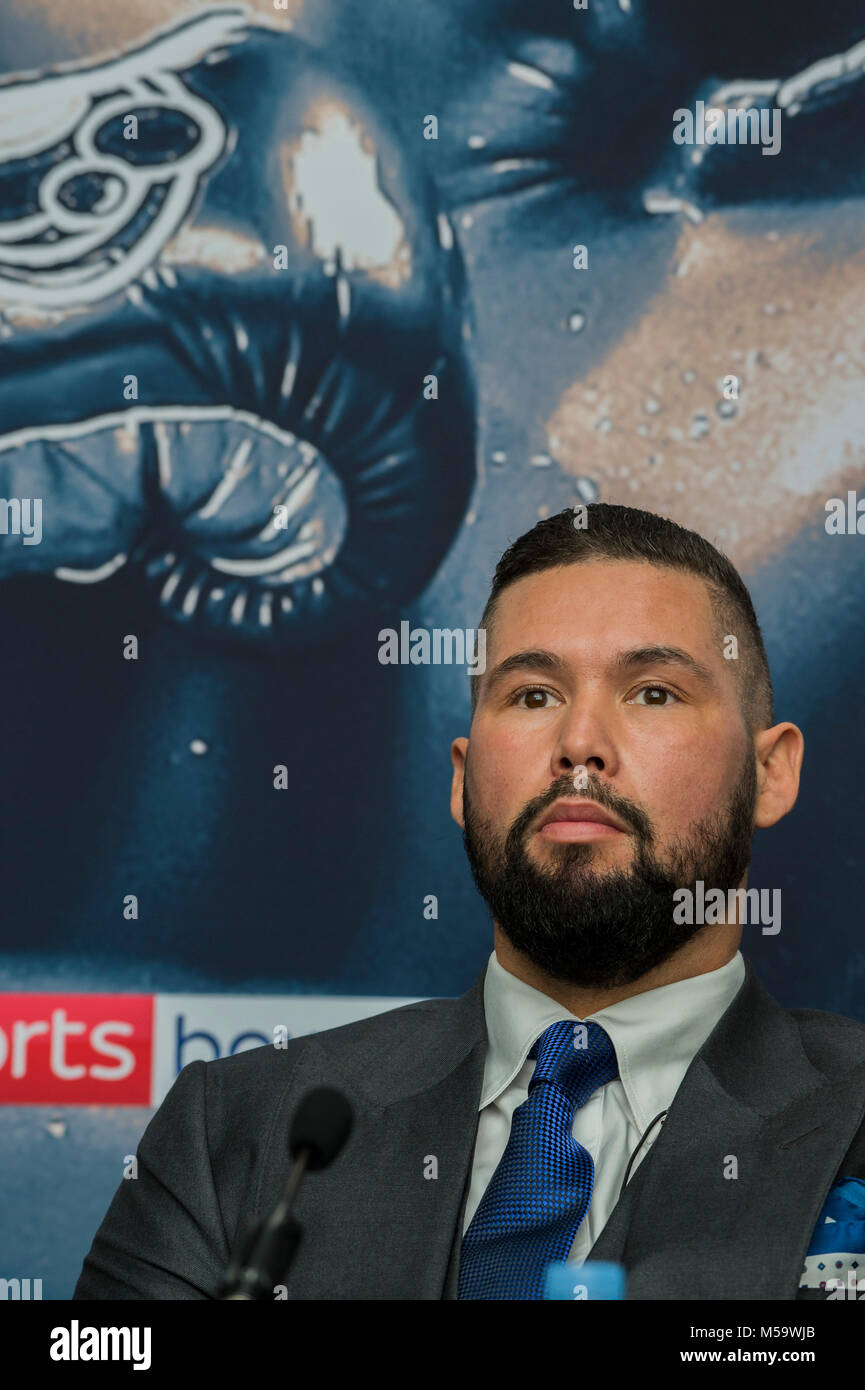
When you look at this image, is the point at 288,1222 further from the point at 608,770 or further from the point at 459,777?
the point at 459,777

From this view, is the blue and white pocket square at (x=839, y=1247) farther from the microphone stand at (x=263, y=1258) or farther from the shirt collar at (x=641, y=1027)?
the microphone stand at (x=263, y=1258)

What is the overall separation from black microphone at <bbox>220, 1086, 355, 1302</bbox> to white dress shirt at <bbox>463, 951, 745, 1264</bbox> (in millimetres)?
750

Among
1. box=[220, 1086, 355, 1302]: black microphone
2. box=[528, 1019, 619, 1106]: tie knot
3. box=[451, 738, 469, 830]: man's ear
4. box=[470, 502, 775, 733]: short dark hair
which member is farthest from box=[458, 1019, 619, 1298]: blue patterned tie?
box=[220, 1086, 355, 1302]: black microphone

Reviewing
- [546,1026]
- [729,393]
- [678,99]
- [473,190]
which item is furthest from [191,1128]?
[678,99]

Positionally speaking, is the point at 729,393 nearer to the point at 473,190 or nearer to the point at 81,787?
the point at 473,190

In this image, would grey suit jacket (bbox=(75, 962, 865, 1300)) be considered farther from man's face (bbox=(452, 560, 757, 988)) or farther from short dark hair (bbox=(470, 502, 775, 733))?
short dark hair (bbox=(470, 502, 775, 733))

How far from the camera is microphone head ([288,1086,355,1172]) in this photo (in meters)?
1.08

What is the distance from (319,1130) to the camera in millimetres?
1084

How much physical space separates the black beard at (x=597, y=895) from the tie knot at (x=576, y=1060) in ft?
0.27

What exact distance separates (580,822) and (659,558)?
407 millimetres

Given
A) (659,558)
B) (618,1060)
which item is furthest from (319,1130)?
(659,558)

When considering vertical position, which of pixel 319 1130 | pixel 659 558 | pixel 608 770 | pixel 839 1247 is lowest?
pixel 839 1247

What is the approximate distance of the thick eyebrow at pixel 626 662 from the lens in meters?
1.94
